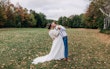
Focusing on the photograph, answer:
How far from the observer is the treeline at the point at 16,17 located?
7512 centimetres

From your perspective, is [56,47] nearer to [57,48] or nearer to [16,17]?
[57,48]

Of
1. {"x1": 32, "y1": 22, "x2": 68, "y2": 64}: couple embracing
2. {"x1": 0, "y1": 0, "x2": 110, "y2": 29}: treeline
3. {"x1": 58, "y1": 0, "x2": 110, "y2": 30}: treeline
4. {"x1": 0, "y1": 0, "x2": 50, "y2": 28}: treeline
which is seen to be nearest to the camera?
{"x1": 32, "y1": 22, "x2": 68, "y2": 64}: couple embracing

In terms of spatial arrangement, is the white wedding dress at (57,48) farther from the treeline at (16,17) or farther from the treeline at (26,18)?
the treeline at (16,17)

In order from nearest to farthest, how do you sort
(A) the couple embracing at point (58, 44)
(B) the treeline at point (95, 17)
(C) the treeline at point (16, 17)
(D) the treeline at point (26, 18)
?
(A) the couple embracing at point (58, 44) < (B) the treeline at point (95, 17) < (D) the treeline at point (26, 18) < (C) the treeline at point (16, 17)

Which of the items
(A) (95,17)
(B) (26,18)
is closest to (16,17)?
(B) (26,18)

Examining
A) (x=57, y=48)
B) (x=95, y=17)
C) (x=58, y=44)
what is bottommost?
(x=57, y=48)

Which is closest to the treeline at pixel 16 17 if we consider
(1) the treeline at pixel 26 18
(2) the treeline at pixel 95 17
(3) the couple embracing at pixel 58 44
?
(1) the treeline at pixel 26 18

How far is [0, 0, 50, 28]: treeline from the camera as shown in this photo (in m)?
75.1

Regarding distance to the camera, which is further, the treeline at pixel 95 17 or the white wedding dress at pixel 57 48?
the treeline at pixel 95 17

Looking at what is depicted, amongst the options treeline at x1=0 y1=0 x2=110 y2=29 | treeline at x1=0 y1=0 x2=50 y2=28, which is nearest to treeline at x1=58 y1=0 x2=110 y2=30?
treeline at x1=0 y1=0 x2=110 y2=29

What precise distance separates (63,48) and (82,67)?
6.78ft

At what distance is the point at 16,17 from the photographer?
3625 inches

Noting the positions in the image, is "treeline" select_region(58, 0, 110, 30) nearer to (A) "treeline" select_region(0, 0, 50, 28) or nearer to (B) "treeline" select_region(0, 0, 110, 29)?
(B) "treeline" select_region(0, 0, 110, 29)

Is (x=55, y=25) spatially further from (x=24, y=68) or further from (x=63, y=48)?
(x=24, y=68)
